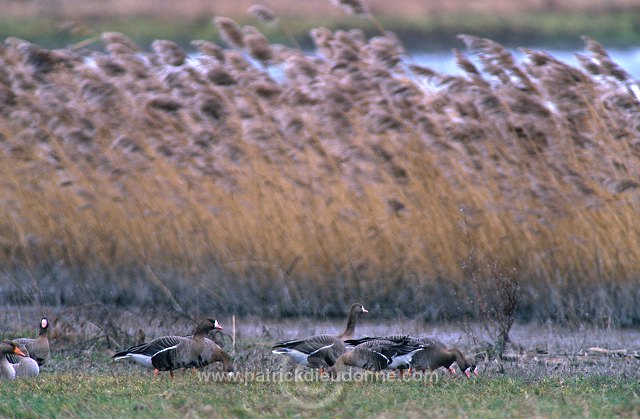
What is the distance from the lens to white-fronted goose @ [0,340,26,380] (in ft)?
33.4

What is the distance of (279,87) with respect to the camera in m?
14.6

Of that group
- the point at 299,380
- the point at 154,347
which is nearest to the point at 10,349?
the point at 154,347

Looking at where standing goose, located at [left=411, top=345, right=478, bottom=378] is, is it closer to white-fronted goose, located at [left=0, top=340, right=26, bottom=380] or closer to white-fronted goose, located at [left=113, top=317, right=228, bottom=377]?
white-fronted goose, located at [left=113, top=317, right=228, bottom=377]

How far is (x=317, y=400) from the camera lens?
8.70 meters

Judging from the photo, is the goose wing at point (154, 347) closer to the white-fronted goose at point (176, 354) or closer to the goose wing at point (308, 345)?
the white-fronted goose at point (176, 354)

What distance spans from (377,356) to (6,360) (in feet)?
10.2

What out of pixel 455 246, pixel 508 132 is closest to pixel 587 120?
pixel 508 132

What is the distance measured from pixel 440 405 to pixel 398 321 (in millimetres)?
4441

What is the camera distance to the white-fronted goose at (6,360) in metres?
10.2

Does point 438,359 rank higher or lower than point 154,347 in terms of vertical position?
lower

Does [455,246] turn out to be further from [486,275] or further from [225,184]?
[225,184]

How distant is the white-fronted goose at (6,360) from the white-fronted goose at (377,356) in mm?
2645

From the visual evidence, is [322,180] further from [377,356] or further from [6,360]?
[6,360]

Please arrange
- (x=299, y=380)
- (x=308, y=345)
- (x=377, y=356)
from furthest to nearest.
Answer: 1. (x=308, y=345)
2. (x=377, y=356)
3. (x=299, y=380)
